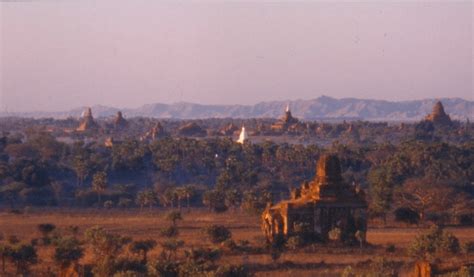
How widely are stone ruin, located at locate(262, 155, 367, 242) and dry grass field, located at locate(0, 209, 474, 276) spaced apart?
3.46 feet

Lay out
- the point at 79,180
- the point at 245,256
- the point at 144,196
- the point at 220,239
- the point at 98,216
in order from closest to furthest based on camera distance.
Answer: the point at 245,256
the point at 220,239
the point at 98,216
the point at 144,196
the point at 79,180

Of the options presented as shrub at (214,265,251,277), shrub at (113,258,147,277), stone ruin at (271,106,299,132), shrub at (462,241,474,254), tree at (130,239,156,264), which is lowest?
shrub at (462,241,474,254)

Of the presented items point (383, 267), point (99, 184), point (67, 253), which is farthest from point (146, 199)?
point (383, 267)

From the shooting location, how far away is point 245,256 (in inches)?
1272

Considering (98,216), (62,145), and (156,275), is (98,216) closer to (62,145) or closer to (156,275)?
(156,275)

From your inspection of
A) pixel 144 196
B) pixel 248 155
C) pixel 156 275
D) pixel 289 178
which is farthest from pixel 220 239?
pixel 248 155

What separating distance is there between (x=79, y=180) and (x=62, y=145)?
20.8 metres

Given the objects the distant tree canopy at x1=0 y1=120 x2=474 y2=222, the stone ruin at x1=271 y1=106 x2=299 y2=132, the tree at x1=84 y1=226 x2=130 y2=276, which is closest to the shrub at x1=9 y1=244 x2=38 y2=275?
the tree at x1=84 y1=226 x2=130 y2=276

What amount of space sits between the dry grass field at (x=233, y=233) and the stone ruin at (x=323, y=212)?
1.05m

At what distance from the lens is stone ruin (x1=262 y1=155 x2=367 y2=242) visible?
36406mm

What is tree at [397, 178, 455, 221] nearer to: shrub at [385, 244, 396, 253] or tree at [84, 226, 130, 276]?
shrub at [385, 244, 396, 253]

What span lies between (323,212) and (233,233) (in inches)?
223

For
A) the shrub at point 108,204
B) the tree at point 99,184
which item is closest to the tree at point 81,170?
the tree at point 99,184

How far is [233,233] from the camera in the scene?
41.5m
